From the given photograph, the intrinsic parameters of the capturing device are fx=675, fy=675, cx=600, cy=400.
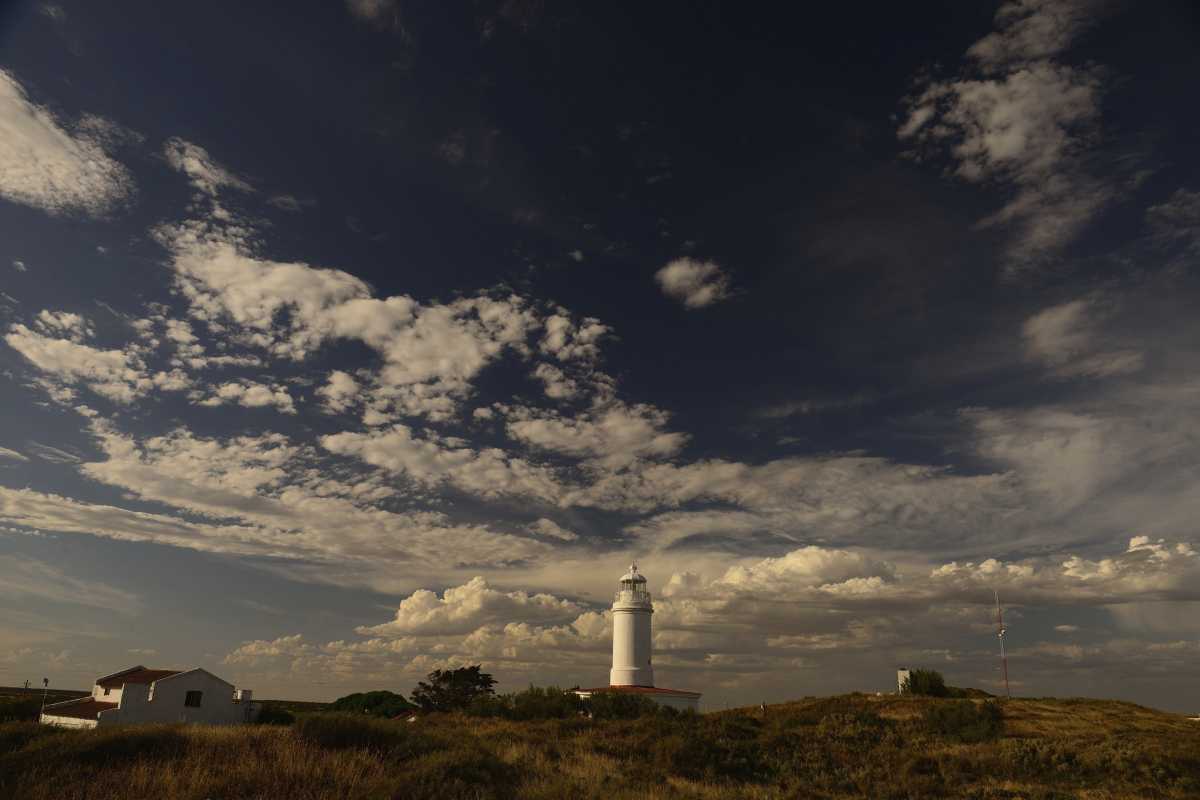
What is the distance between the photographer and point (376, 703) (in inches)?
2579

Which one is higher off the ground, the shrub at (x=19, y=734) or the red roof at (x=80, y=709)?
the shrub at (x=19, y=734)

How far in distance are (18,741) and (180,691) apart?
4122 centimetres

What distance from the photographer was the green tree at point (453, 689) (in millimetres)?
62094

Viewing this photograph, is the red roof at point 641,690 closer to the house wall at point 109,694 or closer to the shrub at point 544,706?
the shrub at point 544,706

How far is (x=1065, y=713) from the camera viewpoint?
3931cm

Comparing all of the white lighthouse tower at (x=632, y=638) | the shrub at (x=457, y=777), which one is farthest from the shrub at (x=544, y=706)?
the shrub at (x=457, y=777)

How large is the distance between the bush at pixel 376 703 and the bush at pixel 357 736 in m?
46.7

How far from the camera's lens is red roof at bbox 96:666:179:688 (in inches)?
2069

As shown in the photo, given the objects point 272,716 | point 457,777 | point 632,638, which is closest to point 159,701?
point 272,716

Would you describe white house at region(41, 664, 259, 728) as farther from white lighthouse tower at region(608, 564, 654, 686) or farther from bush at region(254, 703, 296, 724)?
white lighthouse tower at region(608, 564, 654, 686)

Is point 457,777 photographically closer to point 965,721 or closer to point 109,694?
point 965,721

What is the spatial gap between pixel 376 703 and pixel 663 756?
50398 mm

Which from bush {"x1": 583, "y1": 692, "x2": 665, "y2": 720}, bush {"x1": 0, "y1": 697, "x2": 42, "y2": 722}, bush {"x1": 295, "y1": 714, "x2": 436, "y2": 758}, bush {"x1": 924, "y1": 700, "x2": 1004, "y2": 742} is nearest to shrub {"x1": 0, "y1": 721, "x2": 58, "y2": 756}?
bush {"x1": 295, "y1": 714, "x2": 436, "y2": 758}

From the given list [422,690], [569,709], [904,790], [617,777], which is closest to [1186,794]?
[904,790]
